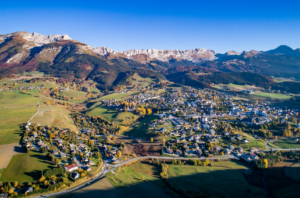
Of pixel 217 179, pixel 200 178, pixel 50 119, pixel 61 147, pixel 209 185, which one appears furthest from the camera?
pixel 50 119

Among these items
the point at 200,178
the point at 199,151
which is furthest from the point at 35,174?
the point at 199,151

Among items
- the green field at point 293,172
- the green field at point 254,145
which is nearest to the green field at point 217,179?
the green field at point 293,172

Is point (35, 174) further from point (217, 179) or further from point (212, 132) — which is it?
point (212, 132)

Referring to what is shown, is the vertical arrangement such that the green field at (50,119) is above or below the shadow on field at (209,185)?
above

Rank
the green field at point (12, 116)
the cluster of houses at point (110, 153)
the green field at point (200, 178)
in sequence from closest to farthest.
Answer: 1. the green field at point (200, 178)
2. the cluster of houses at point (110, 153)
3. the green field at point (12, 116)

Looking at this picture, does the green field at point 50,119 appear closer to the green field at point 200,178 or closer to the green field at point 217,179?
the green field at point 200,178

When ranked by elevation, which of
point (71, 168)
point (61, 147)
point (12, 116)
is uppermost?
point (12, 116)

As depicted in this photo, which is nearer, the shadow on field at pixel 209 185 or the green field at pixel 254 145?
the shadow on field at pixel 209 185
